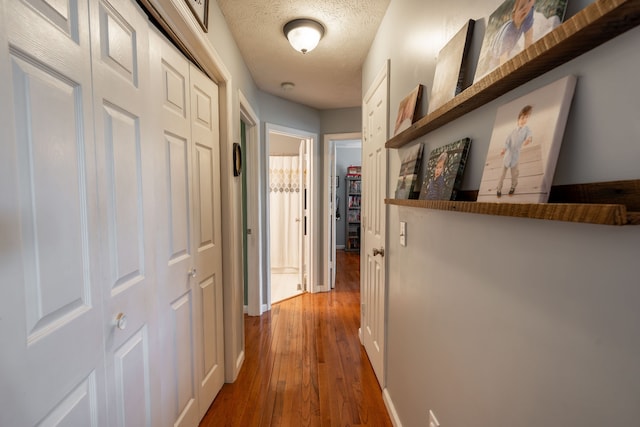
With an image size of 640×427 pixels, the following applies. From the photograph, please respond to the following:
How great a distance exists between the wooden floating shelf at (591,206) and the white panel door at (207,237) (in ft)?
4.62

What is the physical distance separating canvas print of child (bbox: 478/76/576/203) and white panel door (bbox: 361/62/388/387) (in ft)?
3.54

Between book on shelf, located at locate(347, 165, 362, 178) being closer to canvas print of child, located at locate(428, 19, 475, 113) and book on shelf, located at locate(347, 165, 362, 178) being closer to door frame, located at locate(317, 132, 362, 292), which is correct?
door frame, located at locate(317, 132, 362, 292)

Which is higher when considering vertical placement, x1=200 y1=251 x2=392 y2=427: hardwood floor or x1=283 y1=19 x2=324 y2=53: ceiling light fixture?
x1=283 y1=19 x2=324 y2=53: ceiling light fixture

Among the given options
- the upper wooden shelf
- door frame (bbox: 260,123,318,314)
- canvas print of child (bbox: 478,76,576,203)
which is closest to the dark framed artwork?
door frame (bbox: 260,123,318,314)

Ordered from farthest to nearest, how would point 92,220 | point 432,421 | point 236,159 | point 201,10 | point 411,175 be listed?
point 236,159, point 201,10, point 411,175, point 432,421, point 92,220

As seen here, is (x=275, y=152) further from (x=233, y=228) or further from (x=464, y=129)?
(x=464, y=129)

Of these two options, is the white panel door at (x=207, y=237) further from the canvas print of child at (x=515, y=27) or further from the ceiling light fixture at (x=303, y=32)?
the canvas print of child at (x=515, y=27)

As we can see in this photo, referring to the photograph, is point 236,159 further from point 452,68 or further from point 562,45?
point 562,45

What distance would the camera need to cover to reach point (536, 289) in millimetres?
605

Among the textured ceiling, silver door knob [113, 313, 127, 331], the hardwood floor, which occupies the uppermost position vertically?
the textured ceiling

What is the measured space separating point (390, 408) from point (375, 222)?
1.14 m

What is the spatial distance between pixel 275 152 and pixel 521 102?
4207 millimetres

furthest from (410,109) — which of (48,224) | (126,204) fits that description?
(48,224)

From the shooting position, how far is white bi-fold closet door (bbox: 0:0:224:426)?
555mm
